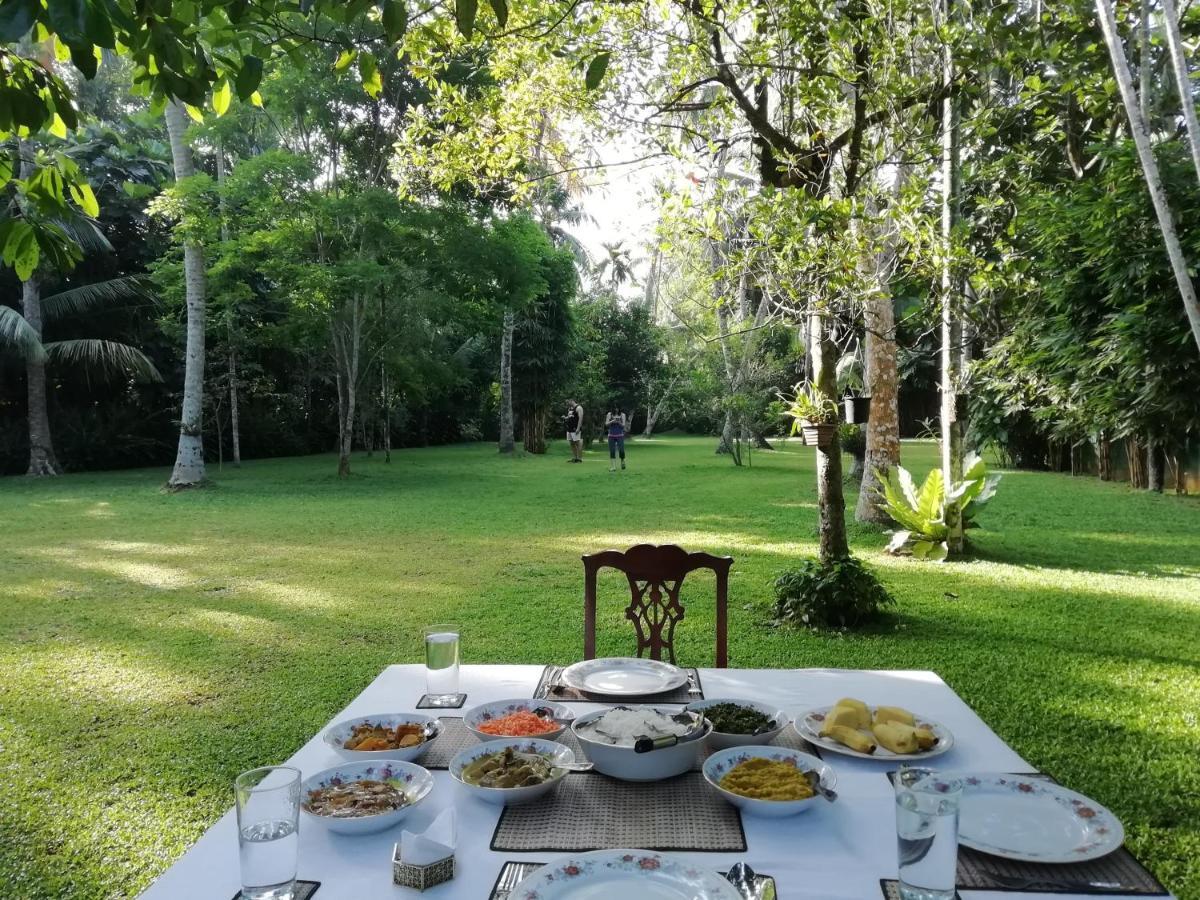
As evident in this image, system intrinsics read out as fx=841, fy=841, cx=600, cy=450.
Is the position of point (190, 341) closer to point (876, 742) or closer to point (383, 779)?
point (383, 779)

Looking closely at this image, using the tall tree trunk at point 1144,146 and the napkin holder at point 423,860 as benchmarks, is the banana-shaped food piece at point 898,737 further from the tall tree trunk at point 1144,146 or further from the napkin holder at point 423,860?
the tall tree trunk at point 1144,146

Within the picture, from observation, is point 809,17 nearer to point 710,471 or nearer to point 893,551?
point 893,551

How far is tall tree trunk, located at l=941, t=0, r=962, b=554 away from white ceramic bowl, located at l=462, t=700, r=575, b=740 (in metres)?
3.69

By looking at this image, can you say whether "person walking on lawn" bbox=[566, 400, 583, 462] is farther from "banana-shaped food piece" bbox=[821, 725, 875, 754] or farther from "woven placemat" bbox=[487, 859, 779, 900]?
"woven placemat" bbox=[487, 859, 779, 900]

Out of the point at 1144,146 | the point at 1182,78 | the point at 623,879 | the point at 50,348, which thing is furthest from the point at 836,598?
the point at 50,348

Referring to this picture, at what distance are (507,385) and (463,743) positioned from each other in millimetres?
19324

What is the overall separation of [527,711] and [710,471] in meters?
15.3

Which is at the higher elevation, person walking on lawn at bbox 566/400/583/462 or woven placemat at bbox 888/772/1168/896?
person walking on lawn at bbox 566/400/583/462

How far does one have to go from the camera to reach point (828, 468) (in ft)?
18.7

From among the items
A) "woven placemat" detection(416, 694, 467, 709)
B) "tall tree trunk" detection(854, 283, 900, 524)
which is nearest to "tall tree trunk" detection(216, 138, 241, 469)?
"tall tree trunk" detection(854, 283, 900, 524)

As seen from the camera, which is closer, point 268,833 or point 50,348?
point 268,833

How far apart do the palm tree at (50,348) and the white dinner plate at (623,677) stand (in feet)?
54.4

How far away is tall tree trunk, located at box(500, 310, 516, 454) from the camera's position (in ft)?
67.4

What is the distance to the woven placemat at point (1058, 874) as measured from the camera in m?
1.24
